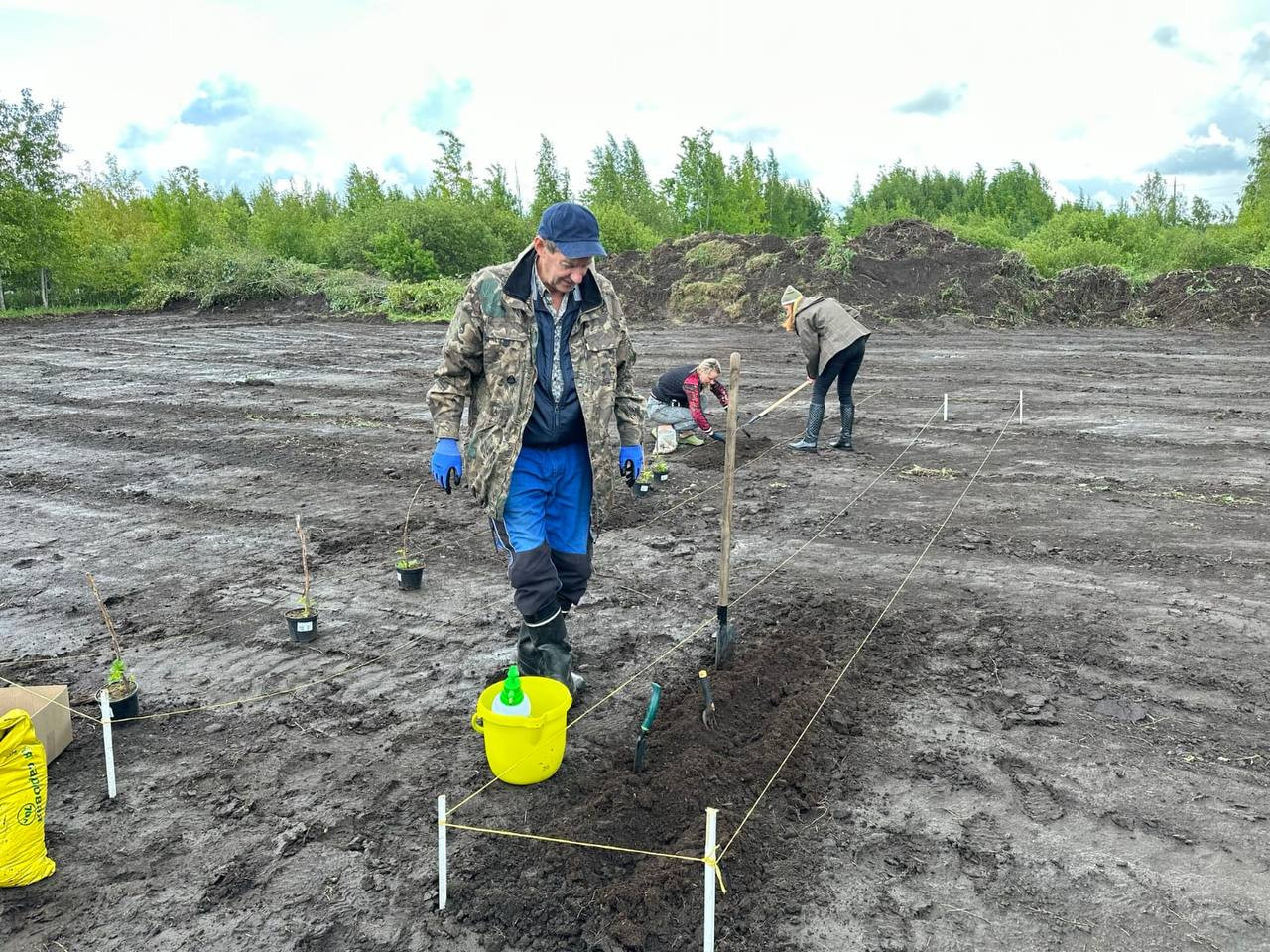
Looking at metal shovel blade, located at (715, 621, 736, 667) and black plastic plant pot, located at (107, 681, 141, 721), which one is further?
metal shovel blade, located at (715, 621, 736, 667)

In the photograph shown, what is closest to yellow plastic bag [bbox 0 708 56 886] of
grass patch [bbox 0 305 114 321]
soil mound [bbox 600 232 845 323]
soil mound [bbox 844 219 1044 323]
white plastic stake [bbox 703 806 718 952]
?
white plastic stake [bbox 703 806 718 952]

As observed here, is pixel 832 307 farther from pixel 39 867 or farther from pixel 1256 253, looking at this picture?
pixel 1256 253

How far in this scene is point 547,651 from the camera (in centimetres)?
392

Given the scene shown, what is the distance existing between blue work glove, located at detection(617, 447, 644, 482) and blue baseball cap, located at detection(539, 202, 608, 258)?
101cm

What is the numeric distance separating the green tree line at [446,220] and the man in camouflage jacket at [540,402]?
2579 cm

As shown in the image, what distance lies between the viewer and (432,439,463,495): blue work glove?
365 cm

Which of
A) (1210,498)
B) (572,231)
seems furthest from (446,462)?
(1210,498)

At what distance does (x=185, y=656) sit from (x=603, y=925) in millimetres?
3074

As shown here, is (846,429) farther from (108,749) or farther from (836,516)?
(108,749)

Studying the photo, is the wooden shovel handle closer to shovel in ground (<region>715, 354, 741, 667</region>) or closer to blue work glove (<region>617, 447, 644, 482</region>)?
shovel in ground (<region>715, 354, 741, 667</region>)

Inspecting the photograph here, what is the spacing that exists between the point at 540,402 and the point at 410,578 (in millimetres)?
2442

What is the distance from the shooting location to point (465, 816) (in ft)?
10.6

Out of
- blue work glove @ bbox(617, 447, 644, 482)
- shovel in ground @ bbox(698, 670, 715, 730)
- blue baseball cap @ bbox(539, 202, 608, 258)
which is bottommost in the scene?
shovel in ground @ bbox(698, 670, 715, 730)

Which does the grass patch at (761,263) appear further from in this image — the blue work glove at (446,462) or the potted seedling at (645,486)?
the blue work glove at (446,462)
